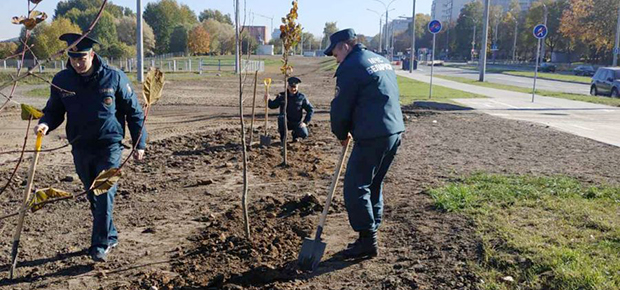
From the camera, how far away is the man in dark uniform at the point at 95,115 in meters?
4.31

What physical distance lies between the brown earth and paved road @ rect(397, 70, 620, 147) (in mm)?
1972

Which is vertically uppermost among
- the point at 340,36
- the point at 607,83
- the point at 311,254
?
the point at 340,36

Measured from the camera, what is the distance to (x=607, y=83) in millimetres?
24062

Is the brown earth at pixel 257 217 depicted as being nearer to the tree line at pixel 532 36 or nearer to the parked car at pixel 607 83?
the parked car at pixel 607 83

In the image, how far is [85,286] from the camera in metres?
4.11

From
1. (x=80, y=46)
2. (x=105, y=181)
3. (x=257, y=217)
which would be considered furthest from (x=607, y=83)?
(x=105, y=181)

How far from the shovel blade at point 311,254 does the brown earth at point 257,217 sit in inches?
3.5

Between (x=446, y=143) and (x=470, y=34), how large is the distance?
102686mm

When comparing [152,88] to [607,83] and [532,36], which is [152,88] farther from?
[532,36]

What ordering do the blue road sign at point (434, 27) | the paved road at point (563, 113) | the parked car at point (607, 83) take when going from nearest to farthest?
1. the paved road at point (563, 113)
2. the blue road sign at point (434, 27)
3. the parked car at point (607, 83)

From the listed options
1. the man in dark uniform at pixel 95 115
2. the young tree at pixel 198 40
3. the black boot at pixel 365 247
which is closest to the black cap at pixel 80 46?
the man in dark uniform at pixel 95 115

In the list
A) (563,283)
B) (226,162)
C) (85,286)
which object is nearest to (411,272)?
(563,283)

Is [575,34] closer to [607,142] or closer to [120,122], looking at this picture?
[607,142]

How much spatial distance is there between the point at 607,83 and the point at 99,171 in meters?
24.9
